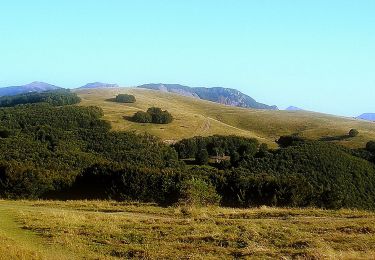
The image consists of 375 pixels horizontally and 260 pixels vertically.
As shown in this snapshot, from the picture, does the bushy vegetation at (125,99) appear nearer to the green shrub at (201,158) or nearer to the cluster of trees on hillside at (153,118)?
the cluster of trees on hillside at (153,118)

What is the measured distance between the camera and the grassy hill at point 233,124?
12950 cm

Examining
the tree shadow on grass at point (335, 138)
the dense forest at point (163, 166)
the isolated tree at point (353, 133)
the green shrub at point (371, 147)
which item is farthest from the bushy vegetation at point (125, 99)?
the green shrub at point (371, 147)

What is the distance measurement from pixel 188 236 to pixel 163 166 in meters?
71.4

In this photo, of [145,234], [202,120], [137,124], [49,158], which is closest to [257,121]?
[202,120]

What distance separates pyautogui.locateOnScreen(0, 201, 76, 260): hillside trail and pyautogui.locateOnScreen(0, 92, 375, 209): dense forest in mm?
14736

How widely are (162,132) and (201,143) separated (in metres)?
15.2

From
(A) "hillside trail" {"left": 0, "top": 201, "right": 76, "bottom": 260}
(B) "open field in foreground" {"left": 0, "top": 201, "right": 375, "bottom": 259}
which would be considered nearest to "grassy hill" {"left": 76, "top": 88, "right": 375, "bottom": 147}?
(B) "open field in foreground" {"left": 0, "top": 201, "right": 375, "bottom": 259}

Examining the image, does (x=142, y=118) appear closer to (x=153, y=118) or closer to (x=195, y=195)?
(x=153, y=118)

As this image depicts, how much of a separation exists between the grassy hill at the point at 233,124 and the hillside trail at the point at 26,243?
97761mm

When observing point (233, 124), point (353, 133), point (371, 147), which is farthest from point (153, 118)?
point (371, 147)

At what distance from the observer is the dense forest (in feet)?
151

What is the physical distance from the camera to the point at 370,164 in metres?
94.3

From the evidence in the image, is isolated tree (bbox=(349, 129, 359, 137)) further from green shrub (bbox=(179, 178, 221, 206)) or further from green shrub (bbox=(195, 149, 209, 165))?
green shrub (bbox=(179, 178, 221, 206))

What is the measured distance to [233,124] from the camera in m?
160
